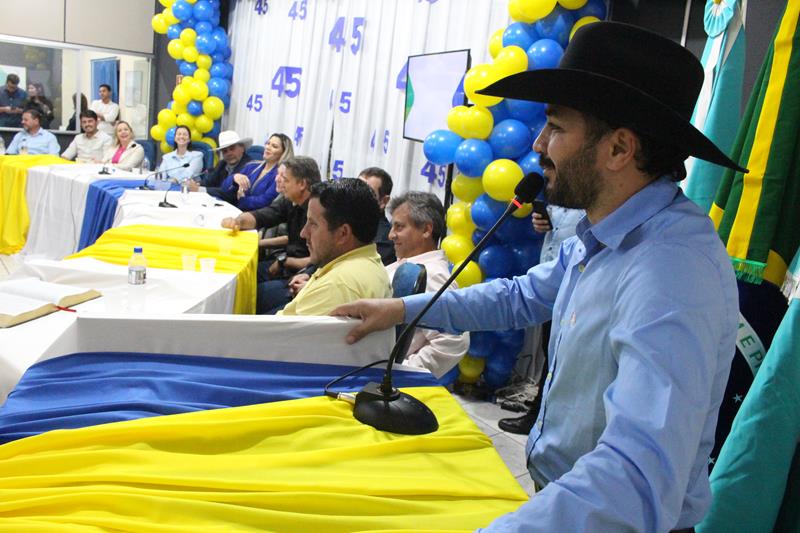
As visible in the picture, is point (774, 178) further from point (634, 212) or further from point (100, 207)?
point (100, 207)

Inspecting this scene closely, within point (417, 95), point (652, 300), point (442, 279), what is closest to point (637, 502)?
point (652, 300)

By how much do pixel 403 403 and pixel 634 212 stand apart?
537mm

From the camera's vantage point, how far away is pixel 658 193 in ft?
3.08

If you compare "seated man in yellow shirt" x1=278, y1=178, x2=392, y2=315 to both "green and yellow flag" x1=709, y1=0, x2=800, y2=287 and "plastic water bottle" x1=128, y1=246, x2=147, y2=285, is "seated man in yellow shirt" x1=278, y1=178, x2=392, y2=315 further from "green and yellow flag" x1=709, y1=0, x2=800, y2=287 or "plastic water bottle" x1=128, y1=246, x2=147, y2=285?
"green and yellow flag" x1=709, y1=0, x2=800, y2=287

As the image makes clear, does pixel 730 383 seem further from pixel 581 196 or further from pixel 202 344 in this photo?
pixel 202 344

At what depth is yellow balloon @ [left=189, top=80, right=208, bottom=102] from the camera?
22.8 feet

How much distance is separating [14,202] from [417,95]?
385cm

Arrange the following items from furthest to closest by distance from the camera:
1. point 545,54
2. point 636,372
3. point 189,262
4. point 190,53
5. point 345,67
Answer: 1. point 190,53
2. point 345,67
3. point 545,54
4. point 189,262
5. point 636,372

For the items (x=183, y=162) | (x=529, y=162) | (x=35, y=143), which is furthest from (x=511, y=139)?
(x=35, y=143)

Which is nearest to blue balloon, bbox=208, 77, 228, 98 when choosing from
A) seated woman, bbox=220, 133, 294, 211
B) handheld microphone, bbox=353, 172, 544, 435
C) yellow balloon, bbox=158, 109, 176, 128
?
yellow balloon, bbox=158, 109, 176, 128

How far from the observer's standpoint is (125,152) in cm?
655

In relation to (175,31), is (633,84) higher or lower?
lower

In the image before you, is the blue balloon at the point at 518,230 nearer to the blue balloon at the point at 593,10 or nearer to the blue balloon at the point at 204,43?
the blue balloon at the point at 593,10

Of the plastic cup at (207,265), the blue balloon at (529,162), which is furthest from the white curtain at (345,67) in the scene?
the plastic cup at (207,265)
